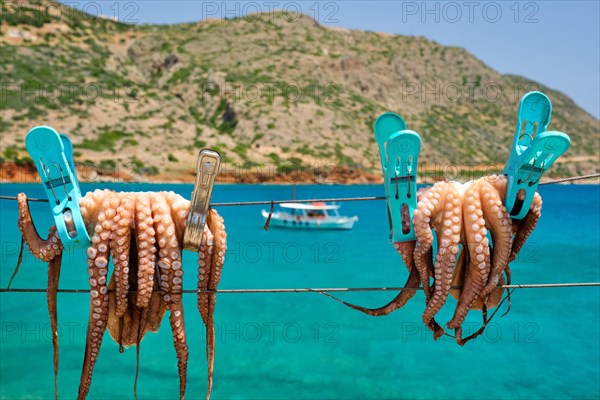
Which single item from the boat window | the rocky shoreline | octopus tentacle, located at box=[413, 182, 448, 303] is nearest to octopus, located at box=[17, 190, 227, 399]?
octopus tentacle, located at box=[413, 182, 448, 303]

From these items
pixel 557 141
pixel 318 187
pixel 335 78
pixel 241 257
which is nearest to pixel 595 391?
pixel 557 141

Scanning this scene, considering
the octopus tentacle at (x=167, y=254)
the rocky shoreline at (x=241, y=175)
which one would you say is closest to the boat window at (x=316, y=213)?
the rocky shoreline at (x=241, y=175)

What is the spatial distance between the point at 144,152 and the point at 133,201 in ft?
218

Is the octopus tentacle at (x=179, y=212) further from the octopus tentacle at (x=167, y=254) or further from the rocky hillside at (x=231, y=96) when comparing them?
the rocky hillside at (x=231, y=96)

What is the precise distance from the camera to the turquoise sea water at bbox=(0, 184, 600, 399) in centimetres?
1438

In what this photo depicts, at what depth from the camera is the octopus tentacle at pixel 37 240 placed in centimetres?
360

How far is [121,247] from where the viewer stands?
360 cm

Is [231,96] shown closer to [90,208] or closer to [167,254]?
[90,208]

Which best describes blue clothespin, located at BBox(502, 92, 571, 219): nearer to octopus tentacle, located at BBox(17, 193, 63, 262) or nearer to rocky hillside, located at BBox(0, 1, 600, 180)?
octopus tentacle, located at BBox(17, 193, 63, 262)

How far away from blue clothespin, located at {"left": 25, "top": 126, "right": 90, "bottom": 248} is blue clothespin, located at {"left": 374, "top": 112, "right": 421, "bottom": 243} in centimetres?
224

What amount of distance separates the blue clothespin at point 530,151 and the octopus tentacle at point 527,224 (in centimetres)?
12

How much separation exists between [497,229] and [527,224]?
306 millimetres

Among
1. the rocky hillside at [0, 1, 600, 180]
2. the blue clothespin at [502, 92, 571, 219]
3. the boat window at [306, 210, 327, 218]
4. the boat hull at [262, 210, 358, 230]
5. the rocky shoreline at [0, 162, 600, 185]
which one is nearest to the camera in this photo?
the blue clothespin at [502, 92, 571, 219]

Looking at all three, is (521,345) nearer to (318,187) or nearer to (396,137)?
(396,137)
